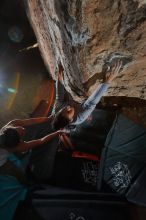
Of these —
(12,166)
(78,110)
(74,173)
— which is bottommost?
(12,166)

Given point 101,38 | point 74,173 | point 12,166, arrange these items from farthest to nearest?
point 74,173 → point 12,166 → point 101,38

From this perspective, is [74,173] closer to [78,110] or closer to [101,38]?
[78,110]

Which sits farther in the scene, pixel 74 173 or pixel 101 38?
pixel 74 173

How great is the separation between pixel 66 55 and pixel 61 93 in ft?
4.37

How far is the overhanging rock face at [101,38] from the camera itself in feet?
5.54

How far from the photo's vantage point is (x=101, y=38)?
1.99 meters

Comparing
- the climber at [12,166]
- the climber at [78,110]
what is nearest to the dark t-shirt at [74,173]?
the climber at [12,166]

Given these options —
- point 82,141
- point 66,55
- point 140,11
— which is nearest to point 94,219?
point 82,141

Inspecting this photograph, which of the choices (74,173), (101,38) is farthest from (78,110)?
(101,38)

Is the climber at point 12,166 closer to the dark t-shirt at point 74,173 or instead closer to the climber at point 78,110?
the dark t-shirt at point 74,173

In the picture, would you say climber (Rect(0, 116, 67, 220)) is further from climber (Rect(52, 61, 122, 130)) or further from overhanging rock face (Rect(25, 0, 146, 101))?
overhanging rock face (Rect(25, 0, 146, 101))

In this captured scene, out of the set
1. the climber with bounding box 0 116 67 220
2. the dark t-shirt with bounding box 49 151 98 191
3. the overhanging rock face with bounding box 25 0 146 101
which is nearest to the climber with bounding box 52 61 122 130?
the overhanging rock face with bounding box 25 0 146 101

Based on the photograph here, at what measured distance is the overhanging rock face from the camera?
5.54 ft

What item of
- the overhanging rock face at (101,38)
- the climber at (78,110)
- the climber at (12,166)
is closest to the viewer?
the overhanging rock face at (101,38)
